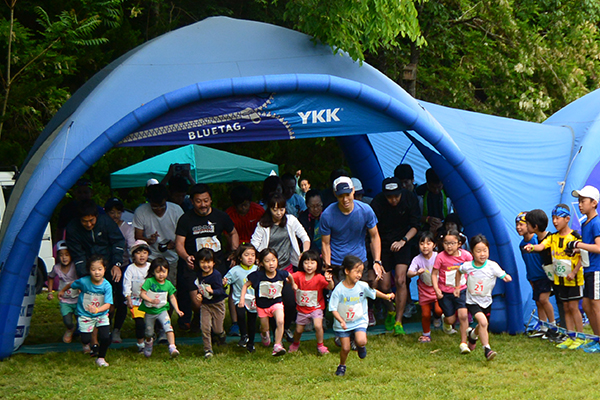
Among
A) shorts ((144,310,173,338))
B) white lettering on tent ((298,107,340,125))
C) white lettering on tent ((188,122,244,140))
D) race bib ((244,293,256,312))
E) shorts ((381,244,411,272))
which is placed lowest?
shorts ((144,310,173,338))

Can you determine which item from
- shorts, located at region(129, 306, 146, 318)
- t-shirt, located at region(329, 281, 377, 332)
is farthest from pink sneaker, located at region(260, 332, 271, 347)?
shorts, located at region(129, 306, 146, 318)

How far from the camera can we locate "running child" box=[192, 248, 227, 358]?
7.93 metres

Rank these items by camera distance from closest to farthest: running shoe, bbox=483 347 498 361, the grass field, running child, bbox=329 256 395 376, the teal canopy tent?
the grass field < running child, bbox=329 256 395 376 < running shoe, bbox=483 347 498 361 < the teal canopy tent

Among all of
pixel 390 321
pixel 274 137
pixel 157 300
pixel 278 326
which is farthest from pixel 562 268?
pixel 157 300

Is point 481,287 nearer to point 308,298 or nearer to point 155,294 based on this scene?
point 308,298

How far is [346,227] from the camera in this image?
8.09 m

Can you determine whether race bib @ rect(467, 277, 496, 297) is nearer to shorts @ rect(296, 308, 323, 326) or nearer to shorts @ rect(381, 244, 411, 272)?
shorts @ rect(381, 244, 411, 272)

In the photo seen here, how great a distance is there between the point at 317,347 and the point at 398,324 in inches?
45.1

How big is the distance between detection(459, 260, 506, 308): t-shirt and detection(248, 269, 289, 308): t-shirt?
188 cm

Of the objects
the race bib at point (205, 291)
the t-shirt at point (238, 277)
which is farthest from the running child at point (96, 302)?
the t-shirt at point (238, 277)

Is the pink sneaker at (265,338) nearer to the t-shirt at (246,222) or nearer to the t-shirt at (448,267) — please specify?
the t-shirt at (246,222)

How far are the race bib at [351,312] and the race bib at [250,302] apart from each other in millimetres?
1200

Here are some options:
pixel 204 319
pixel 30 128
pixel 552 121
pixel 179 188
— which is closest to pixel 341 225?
pixel 204 319

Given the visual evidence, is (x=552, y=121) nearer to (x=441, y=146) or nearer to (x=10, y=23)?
(x=441, y=146)
